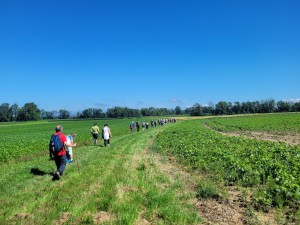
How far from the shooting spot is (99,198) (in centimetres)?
686

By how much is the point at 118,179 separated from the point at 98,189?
121cm

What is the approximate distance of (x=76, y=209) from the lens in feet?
20.0

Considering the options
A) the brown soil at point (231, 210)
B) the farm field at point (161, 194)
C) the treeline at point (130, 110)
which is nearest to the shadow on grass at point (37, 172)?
the farm field at point (161, 194)

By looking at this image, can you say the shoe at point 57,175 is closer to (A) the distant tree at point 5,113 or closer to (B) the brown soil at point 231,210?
(B) the brown soil at point 231,210

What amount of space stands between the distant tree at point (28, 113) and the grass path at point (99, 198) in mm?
142508

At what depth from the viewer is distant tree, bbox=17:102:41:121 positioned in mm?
140250

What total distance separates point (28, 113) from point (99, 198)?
148 meters

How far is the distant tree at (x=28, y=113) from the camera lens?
140m

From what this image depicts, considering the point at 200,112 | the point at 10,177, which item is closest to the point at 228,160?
the point at 10,177

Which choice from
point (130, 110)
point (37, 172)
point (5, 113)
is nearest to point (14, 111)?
point (5, 113)

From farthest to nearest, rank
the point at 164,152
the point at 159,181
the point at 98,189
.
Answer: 1. the point at 164,152
2. the point at 159,181
3. the point at 98,189

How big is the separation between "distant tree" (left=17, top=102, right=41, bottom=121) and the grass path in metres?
143

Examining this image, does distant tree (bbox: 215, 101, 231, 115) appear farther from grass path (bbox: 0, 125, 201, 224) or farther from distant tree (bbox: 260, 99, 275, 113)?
grass path (bbox: 0, 125, 201, 224)

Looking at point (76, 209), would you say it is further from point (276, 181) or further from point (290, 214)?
point (276, 181)
